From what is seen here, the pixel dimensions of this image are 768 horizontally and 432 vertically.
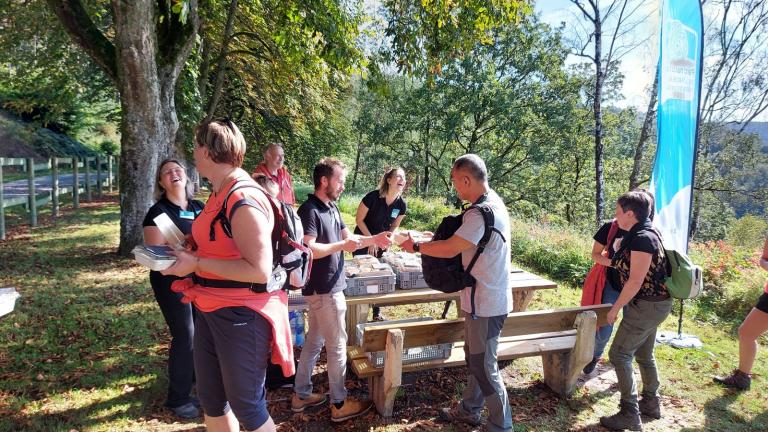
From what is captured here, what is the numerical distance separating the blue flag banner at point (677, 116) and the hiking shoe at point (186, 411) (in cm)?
490

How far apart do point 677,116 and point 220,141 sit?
498 cm

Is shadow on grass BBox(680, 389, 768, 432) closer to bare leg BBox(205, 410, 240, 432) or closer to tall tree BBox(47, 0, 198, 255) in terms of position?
bare leg BBox(205, 410, 240, 432)

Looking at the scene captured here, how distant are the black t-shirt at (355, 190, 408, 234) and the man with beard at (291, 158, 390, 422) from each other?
1.74 meters

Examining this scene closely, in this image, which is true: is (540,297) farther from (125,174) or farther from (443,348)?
(125,174)

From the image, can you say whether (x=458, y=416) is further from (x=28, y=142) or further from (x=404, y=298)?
(x=28, y=142)

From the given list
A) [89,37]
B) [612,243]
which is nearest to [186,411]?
[612,243]

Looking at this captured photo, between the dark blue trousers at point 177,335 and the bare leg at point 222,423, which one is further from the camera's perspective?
the dark blue trousers at point 177,335

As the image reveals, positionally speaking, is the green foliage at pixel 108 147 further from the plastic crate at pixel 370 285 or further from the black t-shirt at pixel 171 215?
the plastic crate at pixel 370 285

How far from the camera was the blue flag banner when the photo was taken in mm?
4688

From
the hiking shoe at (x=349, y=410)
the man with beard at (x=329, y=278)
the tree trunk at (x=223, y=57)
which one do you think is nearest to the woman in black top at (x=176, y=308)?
the man with beard at (x=329, y=278)

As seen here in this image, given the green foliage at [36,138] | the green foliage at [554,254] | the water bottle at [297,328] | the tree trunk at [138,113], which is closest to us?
the water bottle at [297,328]

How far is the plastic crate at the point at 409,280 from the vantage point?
418 centimetres

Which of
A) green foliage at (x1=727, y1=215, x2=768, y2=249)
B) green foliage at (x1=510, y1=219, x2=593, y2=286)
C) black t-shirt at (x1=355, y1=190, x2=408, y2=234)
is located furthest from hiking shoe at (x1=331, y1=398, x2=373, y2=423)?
green foliage at (x1=727, y1=215, x2=768, y2=249)

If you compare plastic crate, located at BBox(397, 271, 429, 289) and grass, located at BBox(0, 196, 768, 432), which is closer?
grass, located at BBox(0, 196, 768, 432)
